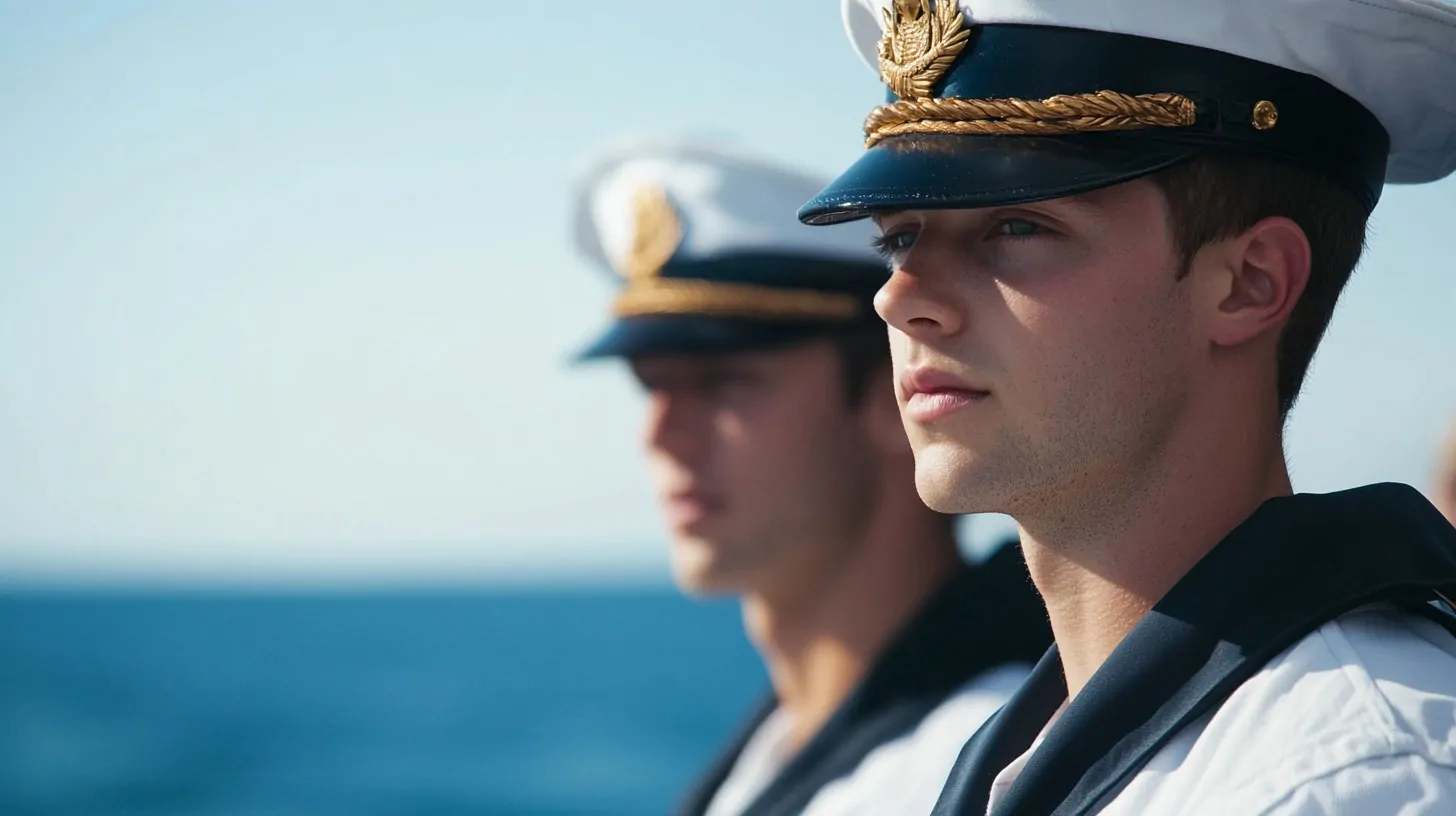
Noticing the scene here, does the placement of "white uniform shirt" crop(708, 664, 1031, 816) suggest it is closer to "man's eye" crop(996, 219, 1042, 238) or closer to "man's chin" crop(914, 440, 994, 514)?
"man's chin" crop(914, 440, 994, 514)

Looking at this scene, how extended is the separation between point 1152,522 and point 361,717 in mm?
39502

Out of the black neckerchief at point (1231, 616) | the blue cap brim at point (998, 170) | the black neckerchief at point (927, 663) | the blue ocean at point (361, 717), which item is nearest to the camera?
the black neckerchief at point (1231, 616)

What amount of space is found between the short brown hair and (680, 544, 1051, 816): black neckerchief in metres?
1.46

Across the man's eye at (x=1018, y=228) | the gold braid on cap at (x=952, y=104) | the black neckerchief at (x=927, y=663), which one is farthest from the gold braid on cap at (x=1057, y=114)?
the black neckerchief at (x=927, y=663)

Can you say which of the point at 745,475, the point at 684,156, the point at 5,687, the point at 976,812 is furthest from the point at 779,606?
the point at 5,687

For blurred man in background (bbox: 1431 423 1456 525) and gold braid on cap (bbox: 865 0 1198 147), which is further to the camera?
blurred man in background (bbox: 1431 423 1456 525)

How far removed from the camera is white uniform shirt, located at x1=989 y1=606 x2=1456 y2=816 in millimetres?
1755

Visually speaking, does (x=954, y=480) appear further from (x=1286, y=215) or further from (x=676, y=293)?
(x=676, y=293)

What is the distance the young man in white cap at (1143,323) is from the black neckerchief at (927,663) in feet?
4.47

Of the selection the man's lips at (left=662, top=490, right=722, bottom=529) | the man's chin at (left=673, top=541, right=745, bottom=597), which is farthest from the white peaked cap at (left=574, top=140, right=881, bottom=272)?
the man's chin at (left=673, top=541, right=745, bottom=597)

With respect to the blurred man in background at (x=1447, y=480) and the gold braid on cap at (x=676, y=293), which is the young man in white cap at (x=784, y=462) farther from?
the blurred man in background at (x=1447, y=480)

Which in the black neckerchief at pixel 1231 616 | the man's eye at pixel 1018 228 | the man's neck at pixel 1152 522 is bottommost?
the black neckerchief at pixel 1231 616

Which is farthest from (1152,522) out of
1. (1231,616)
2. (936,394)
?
(936,394)

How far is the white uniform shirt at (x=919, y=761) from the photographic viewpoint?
135 inches
